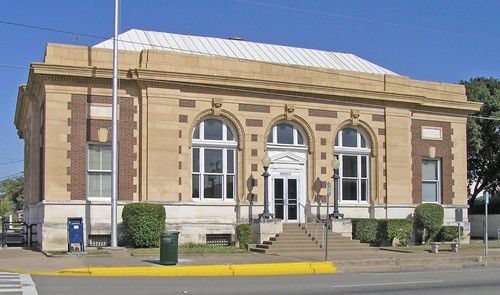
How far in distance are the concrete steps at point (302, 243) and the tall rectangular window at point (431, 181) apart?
6.87 metres

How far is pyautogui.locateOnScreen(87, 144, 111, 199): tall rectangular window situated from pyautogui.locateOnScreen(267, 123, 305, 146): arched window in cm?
763

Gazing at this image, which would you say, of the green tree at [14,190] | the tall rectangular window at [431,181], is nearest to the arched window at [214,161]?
the tall rectangular window at [431,181]

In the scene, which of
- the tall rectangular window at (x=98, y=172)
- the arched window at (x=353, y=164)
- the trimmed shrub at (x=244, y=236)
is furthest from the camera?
the arched window at (x=353, y=164)

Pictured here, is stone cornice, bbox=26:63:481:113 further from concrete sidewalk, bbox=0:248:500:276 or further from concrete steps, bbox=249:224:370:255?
concrete sidewalk, bbox=0:248:500:276

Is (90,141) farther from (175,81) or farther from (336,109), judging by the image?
(336,109)

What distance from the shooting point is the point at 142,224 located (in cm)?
2748

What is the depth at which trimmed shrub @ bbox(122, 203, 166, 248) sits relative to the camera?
90.2 ft

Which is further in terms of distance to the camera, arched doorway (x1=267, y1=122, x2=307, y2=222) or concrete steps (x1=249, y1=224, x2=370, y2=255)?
arched doorway (x1=267, y1=122, x2=307, y2=222)

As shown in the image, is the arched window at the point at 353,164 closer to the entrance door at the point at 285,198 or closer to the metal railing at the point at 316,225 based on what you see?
the metal railing at the point at 316,225

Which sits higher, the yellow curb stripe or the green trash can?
the green trash can

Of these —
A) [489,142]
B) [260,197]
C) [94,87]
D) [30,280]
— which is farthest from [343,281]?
[489,142]

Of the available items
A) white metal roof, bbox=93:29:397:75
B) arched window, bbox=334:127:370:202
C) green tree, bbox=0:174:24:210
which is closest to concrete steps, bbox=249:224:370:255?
arched window, bbox=334:127:370:202

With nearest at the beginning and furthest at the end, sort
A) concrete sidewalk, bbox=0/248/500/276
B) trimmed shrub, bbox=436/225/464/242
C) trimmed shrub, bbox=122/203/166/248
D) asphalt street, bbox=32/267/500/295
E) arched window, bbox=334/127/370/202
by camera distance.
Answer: asphalt street, bbox=32/267/500/295, concrete sidewalk, bbox=0/248/500/276, trimmed shrub, bbox=122/203/166/248, arched window, bbox=334/127/370/202, trimmed shrub, bbox=436/225/464/242

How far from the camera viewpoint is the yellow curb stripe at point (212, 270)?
19.9 metres
